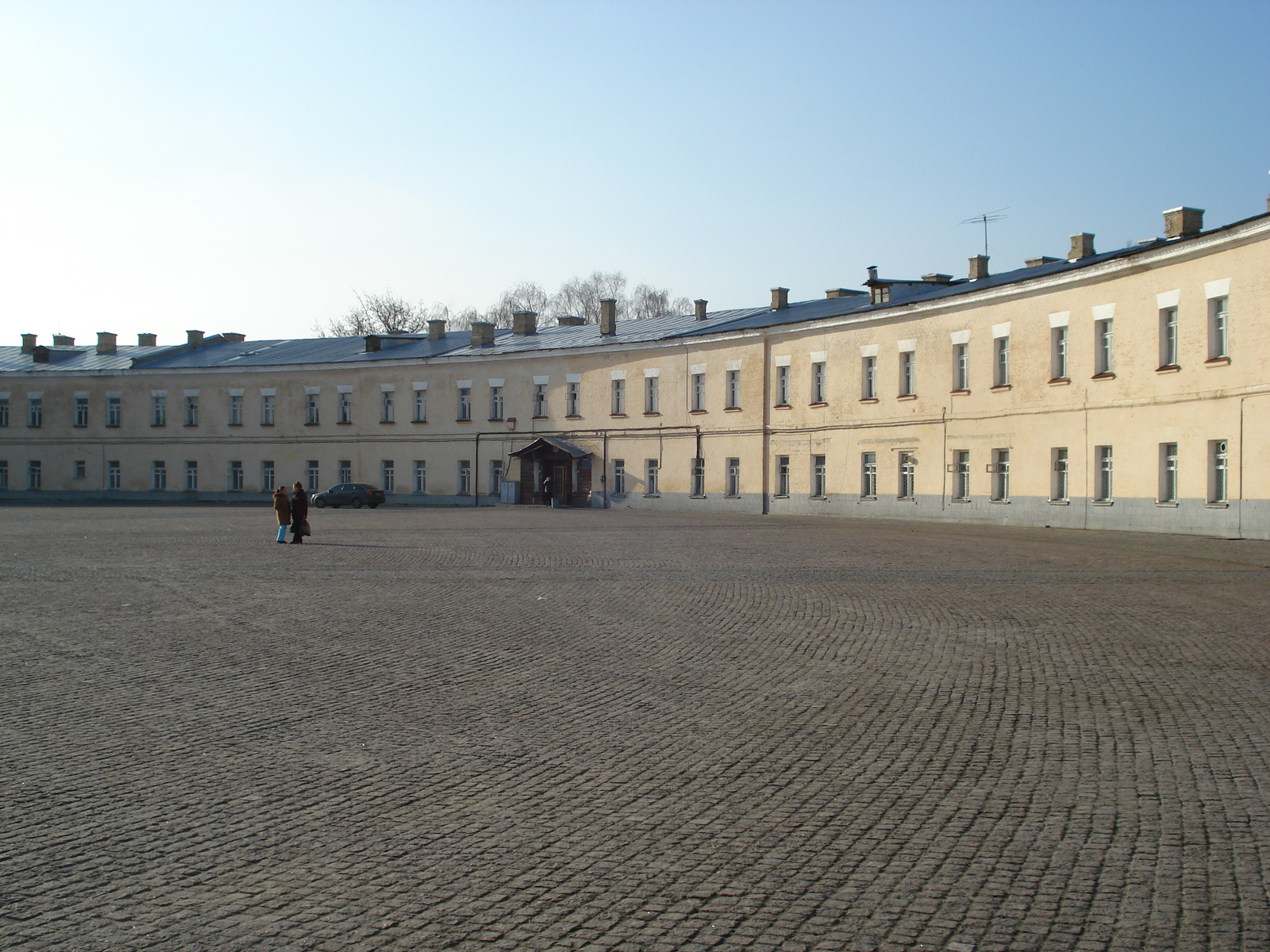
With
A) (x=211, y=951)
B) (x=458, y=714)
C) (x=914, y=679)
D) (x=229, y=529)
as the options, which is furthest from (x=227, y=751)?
(x=229, y=529)

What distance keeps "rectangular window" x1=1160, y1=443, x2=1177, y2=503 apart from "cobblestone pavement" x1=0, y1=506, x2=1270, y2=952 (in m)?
16.0

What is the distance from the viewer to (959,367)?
38.9 meters

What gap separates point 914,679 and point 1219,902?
509 centimetres

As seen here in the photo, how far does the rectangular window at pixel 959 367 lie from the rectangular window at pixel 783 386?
335 inches

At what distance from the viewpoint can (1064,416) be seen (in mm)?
34250

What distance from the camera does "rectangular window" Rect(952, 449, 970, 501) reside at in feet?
126

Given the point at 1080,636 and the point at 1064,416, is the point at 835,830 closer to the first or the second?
the point at 1080,636

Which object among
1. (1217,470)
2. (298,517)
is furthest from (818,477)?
(298,517)

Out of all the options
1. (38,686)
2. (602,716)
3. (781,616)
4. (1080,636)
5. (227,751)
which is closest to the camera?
(227,751)

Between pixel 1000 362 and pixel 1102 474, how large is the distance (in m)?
5.73

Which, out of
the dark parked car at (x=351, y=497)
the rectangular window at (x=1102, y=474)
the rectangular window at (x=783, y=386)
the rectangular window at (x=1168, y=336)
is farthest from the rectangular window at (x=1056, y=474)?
the dark parked car at (x=351, y=497)

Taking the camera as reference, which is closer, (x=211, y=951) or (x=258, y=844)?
(x=211, y=951)

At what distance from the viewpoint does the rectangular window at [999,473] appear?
36.8 meters

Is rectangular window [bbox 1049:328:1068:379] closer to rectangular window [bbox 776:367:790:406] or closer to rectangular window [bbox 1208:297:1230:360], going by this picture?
rectangular window [bbox 1208:297:1230:360]
